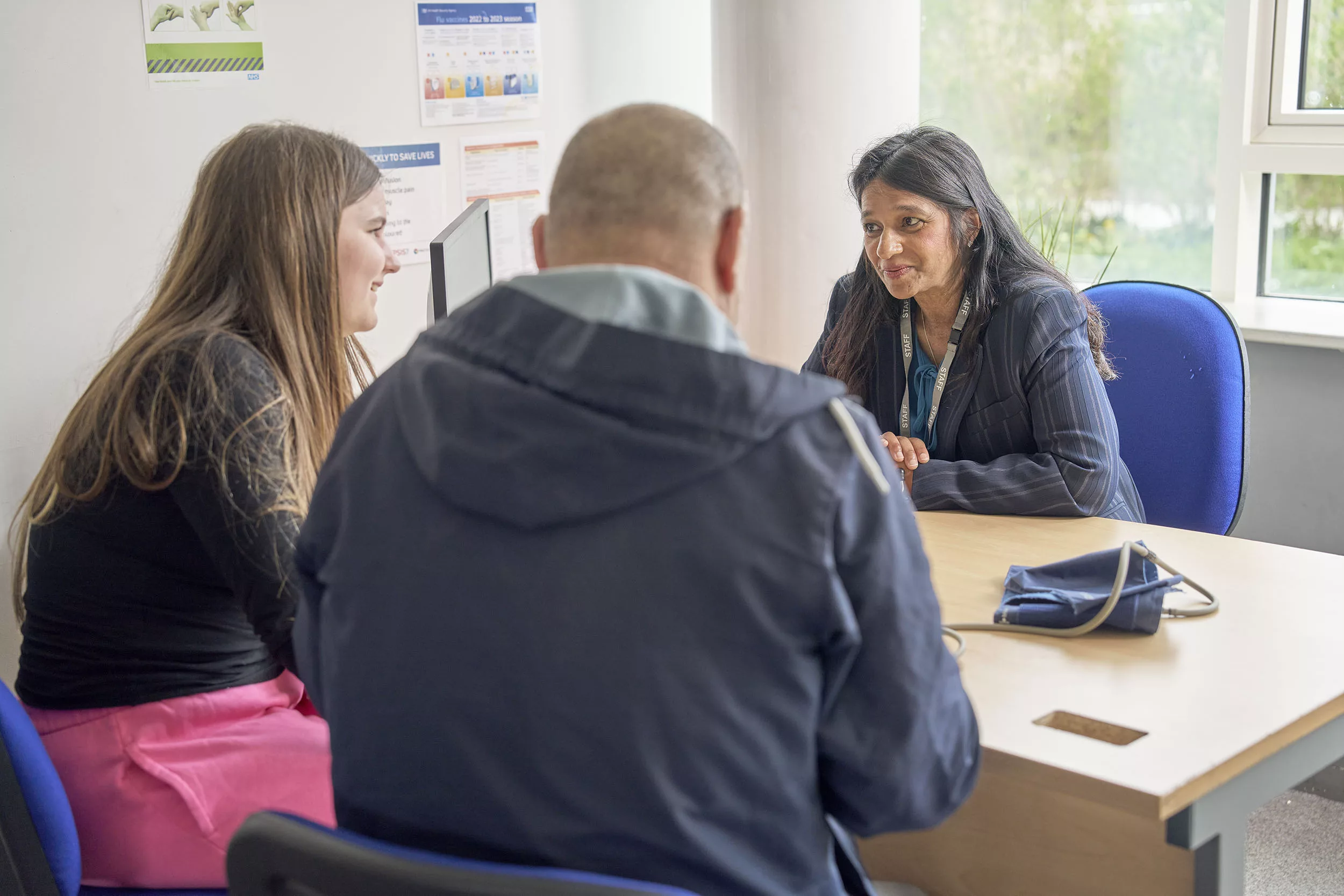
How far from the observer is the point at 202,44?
8.89 ft

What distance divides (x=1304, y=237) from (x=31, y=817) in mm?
3396

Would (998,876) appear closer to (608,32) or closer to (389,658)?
(389,658)

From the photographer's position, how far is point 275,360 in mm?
1587

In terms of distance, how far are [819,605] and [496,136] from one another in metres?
2.75

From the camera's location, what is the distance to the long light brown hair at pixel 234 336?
1450 mm

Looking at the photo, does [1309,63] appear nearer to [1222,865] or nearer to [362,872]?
[1222,865]

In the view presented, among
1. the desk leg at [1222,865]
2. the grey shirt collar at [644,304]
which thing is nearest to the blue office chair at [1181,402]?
the desk leg at [1222,865]

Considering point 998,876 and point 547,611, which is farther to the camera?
point 998,876

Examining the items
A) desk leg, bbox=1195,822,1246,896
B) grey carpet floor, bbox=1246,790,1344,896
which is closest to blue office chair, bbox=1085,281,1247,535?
grey carpet floor, bbox=1246,790,1344,896

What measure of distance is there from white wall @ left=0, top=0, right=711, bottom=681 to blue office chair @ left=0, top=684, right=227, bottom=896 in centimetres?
123

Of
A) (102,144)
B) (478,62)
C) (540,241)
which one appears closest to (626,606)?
(540,241)

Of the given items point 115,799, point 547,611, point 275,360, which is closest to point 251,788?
point 115,799

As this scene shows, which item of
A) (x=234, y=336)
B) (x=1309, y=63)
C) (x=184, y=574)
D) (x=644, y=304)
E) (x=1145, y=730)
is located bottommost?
(x=1145, y=730)

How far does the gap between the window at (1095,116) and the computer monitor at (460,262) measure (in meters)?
1.99
